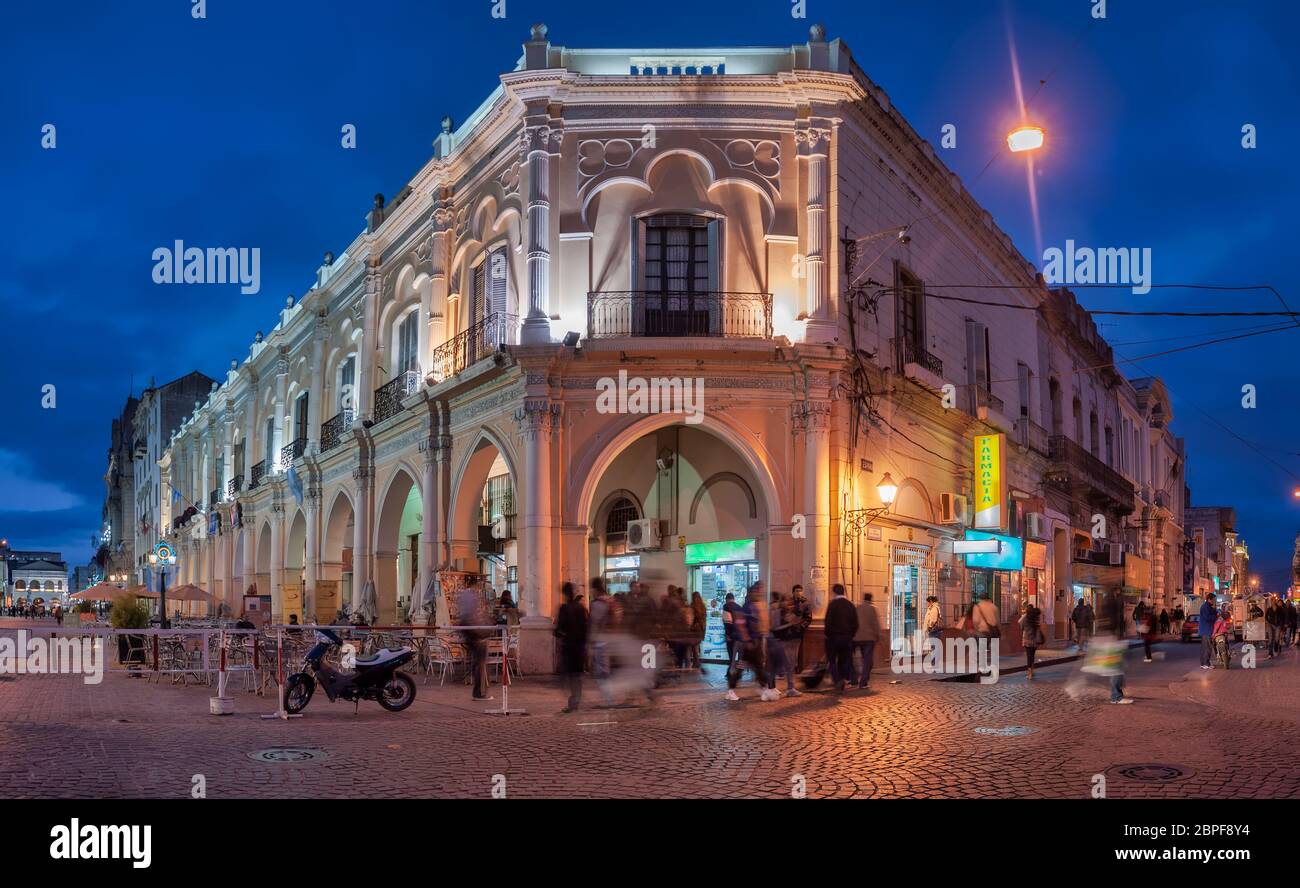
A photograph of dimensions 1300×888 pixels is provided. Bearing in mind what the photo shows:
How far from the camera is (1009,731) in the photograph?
12.5m

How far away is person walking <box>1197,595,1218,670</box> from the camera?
23406mm

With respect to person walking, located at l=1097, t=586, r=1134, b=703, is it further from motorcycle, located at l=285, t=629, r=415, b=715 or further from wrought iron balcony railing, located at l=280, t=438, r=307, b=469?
wrought iron balcony railing, located at l=280, t=438, r=307, b=469

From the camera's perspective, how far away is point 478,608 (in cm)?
1656

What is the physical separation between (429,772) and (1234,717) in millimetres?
9614

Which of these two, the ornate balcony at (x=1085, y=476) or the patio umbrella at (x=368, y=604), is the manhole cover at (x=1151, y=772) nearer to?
the patio umbrella at (x=368, y=604)

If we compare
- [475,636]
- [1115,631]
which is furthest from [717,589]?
[1115,631]

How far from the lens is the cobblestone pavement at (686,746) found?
9039mm

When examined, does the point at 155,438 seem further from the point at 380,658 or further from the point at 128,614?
the point at 380,658

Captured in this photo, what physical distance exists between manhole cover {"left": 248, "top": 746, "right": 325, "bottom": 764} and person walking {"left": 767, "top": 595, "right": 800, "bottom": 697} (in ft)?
24.0

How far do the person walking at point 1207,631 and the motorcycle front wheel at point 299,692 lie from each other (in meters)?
17.6

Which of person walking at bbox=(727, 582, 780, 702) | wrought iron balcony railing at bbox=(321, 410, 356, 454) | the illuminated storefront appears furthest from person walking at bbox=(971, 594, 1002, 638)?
wrought iron balcony railing at bbox=(321, 410, 356, 454)

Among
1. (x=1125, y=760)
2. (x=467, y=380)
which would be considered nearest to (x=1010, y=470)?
(x=467, y=380)

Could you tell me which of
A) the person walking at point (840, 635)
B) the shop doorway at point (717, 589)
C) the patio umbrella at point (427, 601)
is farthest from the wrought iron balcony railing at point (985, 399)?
the patio umbrella at point (427, 601)

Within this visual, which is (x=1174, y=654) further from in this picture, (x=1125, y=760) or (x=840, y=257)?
(x=1125, y=760)
